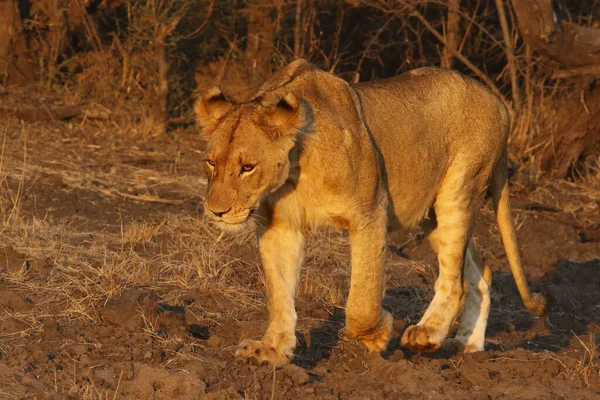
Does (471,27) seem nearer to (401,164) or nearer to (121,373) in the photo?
(401,164)

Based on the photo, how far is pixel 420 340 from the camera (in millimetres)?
4926

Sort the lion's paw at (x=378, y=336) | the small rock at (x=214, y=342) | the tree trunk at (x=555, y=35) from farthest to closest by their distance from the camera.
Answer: the tree trunk at (x=555, y=35) < the small rock at (x=214, y=342) < the lion's paw at (x=378, y=336)

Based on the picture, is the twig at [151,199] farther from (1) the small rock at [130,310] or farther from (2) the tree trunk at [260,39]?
(1) the small rock at [130,310]

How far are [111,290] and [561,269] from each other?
12.2 ft

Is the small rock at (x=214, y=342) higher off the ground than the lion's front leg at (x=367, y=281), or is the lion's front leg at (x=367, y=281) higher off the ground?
the lion's front leg at (x=367, y=281)

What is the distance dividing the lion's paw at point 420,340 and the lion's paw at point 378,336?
0.88ft

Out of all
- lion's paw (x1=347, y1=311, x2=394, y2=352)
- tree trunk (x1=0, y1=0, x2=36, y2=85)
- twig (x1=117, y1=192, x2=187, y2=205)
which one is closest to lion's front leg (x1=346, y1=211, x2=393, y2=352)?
lion's paw (x1=347, y1=311, x2=394, y2=352)

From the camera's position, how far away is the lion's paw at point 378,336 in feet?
15.2

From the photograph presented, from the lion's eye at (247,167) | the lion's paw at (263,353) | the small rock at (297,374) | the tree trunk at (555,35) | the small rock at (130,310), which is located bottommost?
the small rock at (130,310)

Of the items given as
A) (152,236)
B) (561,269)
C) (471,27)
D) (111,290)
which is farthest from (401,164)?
(471,27)

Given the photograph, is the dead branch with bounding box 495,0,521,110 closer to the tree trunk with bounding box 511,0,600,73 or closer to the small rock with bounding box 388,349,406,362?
the tree trunk with bounding box 511,0,600,73

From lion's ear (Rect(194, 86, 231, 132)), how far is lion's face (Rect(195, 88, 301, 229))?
96mm

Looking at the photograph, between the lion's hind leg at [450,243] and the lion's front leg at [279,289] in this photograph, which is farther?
the lion's hind leg at [450,243]

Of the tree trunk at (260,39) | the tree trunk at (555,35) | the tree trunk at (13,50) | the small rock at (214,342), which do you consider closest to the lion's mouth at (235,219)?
the small rock at (214,342)
